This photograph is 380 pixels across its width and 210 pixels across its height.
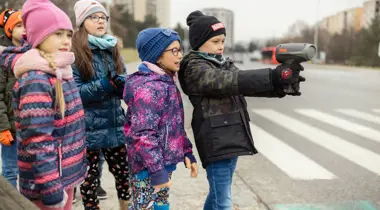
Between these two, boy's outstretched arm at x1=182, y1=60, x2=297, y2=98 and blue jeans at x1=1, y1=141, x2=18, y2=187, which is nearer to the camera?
boy's outstretched arm at x1=182, y1=60, x2=297, y2=98

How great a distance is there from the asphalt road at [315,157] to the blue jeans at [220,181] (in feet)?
3.99

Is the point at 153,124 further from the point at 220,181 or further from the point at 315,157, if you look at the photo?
the point at 315,157

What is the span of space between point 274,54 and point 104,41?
126 cm

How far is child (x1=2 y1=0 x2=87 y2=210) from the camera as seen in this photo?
1.96 metres

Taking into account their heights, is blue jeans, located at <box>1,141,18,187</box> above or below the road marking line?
above

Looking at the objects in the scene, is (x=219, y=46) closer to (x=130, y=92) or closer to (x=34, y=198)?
(x=130, y=92)

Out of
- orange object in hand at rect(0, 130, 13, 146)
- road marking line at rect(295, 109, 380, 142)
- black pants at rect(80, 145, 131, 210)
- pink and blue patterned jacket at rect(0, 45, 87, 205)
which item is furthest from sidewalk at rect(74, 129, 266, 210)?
road marking line at rect(295, 109, 380, 142)

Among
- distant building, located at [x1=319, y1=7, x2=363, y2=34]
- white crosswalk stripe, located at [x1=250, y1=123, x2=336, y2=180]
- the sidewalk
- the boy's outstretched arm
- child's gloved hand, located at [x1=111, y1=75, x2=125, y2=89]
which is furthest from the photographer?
distant building, located at [x1=319, y1=7, x2=363, y2=34]

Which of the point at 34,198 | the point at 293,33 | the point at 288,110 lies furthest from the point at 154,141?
the point at 293,33

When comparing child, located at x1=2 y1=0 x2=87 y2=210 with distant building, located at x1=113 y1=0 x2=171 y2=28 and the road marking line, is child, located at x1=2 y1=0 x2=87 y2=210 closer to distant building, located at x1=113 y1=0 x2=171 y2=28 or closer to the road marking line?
the road marking line

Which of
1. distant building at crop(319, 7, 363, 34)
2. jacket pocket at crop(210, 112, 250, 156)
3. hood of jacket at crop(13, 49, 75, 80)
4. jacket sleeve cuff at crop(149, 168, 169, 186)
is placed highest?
distant building at crop(319, 7, 363, 34)

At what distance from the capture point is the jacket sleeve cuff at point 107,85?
2838 mm

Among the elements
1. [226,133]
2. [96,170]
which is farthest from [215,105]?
[96,170]

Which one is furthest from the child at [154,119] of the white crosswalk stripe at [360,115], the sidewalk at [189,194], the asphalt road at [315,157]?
the white crosswalk stripe at [360,115]
